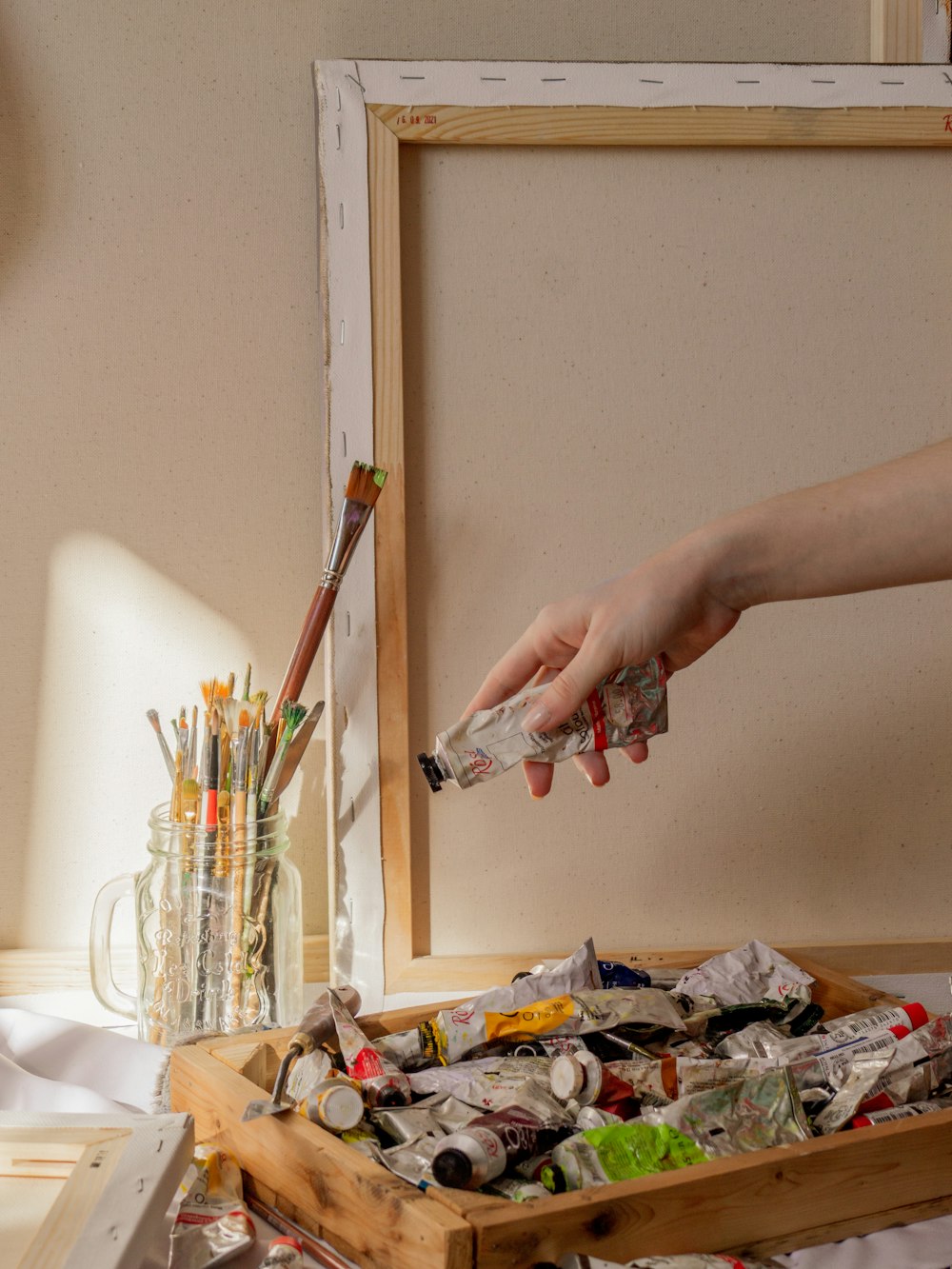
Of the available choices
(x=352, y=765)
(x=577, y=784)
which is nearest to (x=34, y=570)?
(x=352, y=765)

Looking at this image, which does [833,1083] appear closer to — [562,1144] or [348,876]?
[562,1144]

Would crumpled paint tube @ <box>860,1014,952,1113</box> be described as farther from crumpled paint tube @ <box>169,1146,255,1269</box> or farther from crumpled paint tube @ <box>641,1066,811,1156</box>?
crumpled paint tube @ <box>169,1146,255,1269</box>

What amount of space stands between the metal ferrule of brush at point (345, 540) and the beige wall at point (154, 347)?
3.6 inches

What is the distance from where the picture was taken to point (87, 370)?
3.28 feet

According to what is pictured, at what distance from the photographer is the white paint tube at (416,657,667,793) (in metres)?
0.74

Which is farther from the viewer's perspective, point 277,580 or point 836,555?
point 277,580

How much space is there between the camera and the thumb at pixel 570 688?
0.69 metres

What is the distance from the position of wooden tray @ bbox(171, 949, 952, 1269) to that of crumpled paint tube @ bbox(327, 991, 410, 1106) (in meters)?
0.06

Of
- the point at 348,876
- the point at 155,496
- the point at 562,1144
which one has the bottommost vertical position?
the point at 562,1144

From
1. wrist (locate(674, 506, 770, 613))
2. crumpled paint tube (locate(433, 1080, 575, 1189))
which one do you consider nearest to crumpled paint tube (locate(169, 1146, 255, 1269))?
crumpled paint tube (locate(433, 1080, 575, 1189))

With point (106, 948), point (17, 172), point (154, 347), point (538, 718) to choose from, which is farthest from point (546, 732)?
point (17, 172)

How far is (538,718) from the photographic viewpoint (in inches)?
27.7

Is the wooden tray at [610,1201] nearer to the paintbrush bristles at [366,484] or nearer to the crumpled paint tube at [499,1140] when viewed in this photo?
the crumpled paint tube at [499,1140]

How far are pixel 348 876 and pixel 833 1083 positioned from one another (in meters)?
0.45
